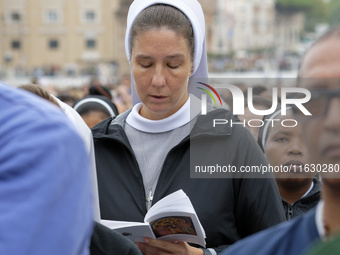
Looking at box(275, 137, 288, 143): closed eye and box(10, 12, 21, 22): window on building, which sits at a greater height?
box(275, 137, 288, 143): closed eye

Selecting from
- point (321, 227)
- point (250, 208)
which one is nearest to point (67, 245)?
point (321, 227)

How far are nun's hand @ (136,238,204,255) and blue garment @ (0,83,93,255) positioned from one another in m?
1.05

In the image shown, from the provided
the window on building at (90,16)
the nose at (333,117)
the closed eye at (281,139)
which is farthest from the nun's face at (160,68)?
the window on building at (90,16)

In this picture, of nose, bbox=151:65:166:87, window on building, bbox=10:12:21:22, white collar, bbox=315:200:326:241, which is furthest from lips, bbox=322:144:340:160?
window on building, bbox=10:12:21:22

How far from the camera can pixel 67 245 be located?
1068mm

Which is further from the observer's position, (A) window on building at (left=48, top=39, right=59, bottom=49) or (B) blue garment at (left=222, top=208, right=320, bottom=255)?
(A) window on building at (left=48, top=39, right=59, bottom=49)

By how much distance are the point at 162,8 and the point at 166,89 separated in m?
0.31

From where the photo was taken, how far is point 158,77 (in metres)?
2.28

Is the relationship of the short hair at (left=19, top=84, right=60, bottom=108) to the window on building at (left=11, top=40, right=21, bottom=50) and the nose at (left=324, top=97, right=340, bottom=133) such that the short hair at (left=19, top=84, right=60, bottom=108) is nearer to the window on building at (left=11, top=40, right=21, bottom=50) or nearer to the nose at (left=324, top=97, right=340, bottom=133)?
the nose at (left=324, top=97, right=340, bottom=133)

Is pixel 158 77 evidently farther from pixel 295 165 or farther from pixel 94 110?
pixel 94 110

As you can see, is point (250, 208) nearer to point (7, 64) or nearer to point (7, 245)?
point (7, 245)

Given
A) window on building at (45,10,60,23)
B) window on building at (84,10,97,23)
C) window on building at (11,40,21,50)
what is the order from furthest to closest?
window on building at (84,10,97,23) → window on building at (45,10,60,23) → window on building at (11,40,21,50)

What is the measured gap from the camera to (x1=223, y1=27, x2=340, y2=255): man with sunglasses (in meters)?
1.15

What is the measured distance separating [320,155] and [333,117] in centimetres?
8
